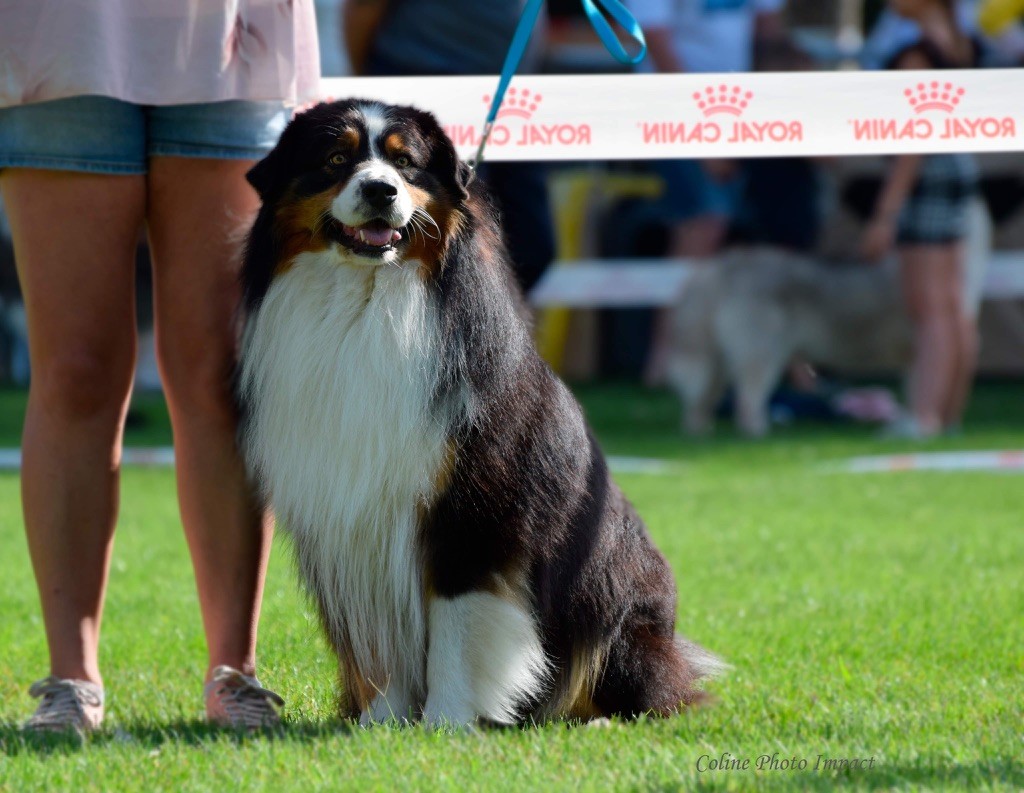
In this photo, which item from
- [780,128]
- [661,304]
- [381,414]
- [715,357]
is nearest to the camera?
[381,414]

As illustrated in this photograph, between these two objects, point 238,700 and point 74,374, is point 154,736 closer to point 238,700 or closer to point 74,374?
point 238,700

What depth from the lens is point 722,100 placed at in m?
3.99

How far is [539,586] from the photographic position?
10.6ft

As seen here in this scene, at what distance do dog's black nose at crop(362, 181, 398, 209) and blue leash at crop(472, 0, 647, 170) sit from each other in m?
0.35

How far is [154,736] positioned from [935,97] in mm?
2564

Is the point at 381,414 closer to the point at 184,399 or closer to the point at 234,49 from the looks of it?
the point at 184,399

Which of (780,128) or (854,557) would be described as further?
(854,557)

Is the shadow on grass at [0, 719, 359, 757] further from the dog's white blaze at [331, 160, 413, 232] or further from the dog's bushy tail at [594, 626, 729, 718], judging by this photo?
the dog's white blaze at [331, 160, 413, 232]

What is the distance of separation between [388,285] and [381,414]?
28 cm

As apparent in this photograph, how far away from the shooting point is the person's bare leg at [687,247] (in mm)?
11844

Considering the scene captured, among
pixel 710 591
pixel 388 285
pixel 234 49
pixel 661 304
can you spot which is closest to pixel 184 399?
pixel 388 285

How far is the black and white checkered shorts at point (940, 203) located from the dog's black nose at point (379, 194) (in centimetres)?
698

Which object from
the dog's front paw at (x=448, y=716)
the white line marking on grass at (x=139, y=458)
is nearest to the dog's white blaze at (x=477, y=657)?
the dog's front paw at (x=448, y=716)

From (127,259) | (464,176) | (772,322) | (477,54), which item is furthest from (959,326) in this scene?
(127,259)
